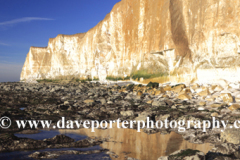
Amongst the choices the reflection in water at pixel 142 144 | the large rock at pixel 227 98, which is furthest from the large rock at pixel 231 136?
the large rock at pixel 227 98

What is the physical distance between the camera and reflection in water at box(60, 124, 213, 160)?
21.0 ft

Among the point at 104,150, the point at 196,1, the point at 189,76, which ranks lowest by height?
the point at 104,150

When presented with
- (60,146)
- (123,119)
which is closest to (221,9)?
(123,119)

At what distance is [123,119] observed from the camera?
1103cm

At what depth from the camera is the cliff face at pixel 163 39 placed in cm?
1783

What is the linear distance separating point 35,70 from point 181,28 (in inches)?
2332

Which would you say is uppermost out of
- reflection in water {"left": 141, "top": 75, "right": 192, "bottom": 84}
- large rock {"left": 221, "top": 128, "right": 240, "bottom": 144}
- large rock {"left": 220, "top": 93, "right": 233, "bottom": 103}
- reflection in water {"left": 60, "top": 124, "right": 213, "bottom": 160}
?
reflection in water {"left": 141, "top": 75, "right": 192, "bottom": 84}

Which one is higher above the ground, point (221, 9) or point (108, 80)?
point (221, 9)

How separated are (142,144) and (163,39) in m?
19.4

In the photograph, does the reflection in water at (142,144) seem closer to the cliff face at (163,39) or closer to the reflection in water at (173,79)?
the cliff face at (163,39)

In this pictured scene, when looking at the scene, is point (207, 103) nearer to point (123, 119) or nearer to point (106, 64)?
point (123, 119)

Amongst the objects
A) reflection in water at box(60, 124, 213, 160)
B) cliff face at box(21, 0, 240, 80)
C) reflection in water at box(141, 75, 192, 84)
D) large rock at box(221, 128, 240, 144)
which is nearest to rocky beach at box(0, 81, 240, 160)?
large rock at box(221, 128, 240, 144)

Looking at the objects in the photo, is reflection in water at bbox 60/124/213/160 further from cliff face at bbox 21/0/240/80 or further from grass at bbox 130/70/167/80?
grass at bbox 130/70/167/80

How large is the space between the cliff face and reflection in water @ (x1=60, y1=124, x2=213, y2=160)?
11701 mm
